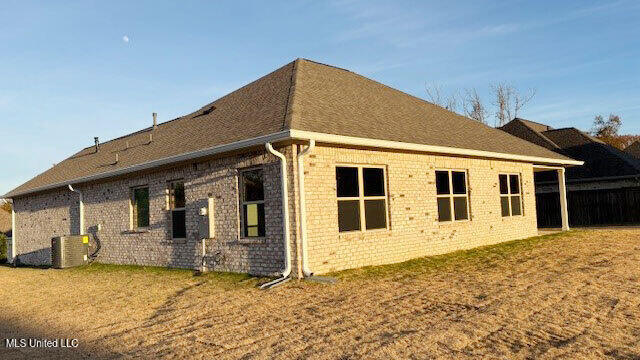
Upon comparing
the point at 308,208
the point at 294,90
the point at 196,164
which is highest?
the point at 294,90

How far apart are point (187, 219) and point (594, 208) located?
21106mm

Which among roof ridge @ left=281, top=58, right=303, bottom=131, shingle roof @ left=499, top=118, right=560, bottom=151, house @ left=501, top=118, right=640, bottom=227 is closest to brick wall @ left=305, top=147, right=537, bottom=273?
roof ridge @ left=281, top=58, right=303, bottom=131

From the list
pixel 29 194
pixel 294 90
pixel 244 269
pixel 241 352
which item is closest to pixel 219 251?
pixel 244 269

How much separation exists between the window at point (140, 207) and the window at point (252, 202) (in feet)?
15.0

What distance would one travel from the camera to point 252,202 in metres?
11.2

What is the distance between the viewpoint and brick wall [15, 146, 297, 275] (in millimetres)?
10656

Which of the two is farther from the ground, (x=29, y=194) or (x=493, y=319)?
(x=29, y=194)

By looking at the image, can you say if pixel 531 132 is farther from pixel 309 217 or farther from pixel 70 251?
pixel 70 251

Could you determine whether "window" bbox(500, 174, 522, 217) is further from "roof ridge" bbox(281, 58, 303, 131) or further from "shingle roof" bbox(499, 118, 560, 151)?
"shingle roof" bbox(499, 118, 560, 151)

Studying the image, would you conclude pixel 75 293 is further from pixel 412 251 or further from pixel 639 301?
pixel 639 301

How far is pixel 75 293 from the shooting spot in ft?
36.2

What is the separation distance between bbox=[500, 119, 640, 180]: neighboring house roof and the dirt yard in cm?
1431

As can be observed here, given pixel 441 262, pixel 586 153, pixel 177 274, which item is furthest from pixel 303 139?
pixel 586 153

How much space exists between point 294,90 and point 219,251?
14.6ft
